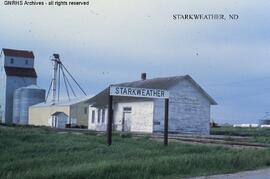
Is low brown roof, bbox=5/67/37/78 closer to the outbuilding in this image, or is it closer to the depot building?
the outbuilding

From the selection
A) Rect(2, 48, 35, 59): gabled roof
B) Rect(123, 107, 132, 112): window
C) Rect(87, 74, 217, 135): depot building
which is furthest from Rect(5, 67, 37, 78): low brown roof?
Rect(123, 107, 132, 112): window

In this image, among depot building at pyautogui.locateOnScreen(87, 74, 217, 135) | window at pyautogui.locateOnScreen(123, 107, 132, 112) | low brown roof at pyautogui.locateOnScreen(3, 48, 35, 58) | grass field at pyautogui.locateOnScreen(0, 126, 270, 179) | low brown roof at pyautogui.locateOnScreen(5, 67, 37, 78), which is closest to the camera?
grass field at pyautogui.locateOnScreen(0, 126, 270, 179)

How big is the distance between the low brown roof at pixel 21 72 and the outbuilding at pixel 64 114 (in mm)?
10909

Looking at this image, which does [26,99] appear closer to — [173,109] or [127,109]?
[127,109]

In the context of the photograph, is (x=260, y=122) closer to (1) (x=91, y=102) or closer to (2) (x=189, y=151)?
(1) (x=91, y=102)

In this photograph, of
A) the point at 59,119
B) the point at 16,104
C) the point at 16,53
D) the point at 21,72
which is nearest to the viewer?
the point at 59,119

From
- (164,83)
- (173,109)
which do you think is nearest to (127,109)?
(164,83)

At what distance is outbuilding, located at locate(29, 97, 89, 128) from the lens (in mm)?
62094

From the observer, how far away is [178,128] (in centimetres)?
4522

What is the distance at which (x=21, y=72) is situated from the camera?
3297 inches

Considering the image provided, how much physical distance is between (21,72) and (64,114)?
77.4 ft

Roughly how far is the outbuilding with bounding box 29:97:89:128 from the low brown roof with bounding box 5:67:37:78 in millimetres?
10909

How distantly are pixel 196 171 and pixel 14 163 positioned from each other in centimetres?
489

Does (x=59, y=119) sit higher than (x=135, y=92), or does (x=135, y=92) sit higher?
(x=135, y=92)
